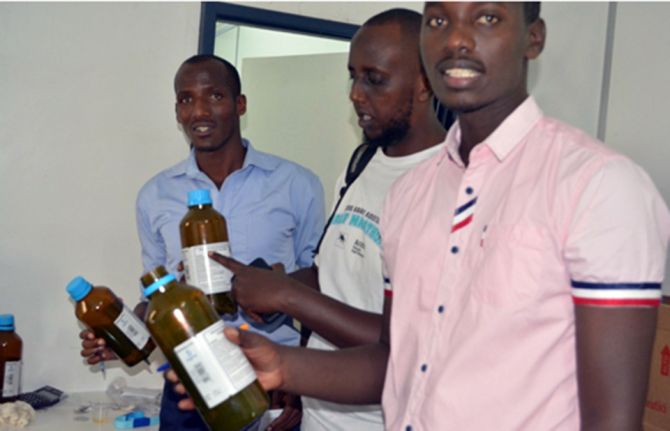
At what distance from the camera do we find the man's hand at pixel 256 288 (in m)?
1.36

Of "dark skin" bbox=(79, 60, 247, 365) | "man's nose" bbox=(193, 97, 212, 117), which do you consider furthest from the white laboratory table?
"man's nose" bbox=(193, 97, 212, 117)

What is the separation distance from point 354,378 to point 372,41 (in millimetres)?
774

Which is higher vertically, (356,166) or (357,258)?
(356,166)

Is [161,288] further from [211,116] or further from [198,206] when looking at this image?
[211,116]

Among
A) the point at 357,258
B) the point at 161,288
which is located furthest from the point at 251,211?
the point at 161,288

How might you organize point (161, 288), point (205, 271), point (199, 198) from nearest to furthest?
1. point (161, 288)
2. point (205, 271)
3. point (199, 198)

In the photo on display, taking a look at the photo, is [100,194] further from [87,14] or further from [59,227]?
[87,14]

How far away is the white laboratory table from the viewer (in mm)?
2199

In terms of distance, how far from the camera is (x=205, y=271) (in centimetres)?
136

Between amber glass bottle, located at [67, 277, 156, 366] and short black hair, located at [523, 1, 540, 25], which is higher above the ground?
short black hair, located at [523, 1, 540, 25]

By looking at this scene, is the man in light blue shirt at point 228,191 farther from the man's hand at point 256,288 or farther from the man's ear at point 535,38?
the man's ear at point 535,38

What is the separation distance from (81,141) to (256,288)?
1380mm

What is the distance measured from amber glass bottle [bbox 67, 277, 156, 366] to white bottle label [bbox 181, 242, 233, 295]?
30cm

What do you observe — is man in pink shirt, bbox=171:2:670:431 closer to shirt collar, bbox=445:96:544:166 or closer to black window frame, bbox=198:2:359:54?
shirt collar, bbox=445:96:544:166
